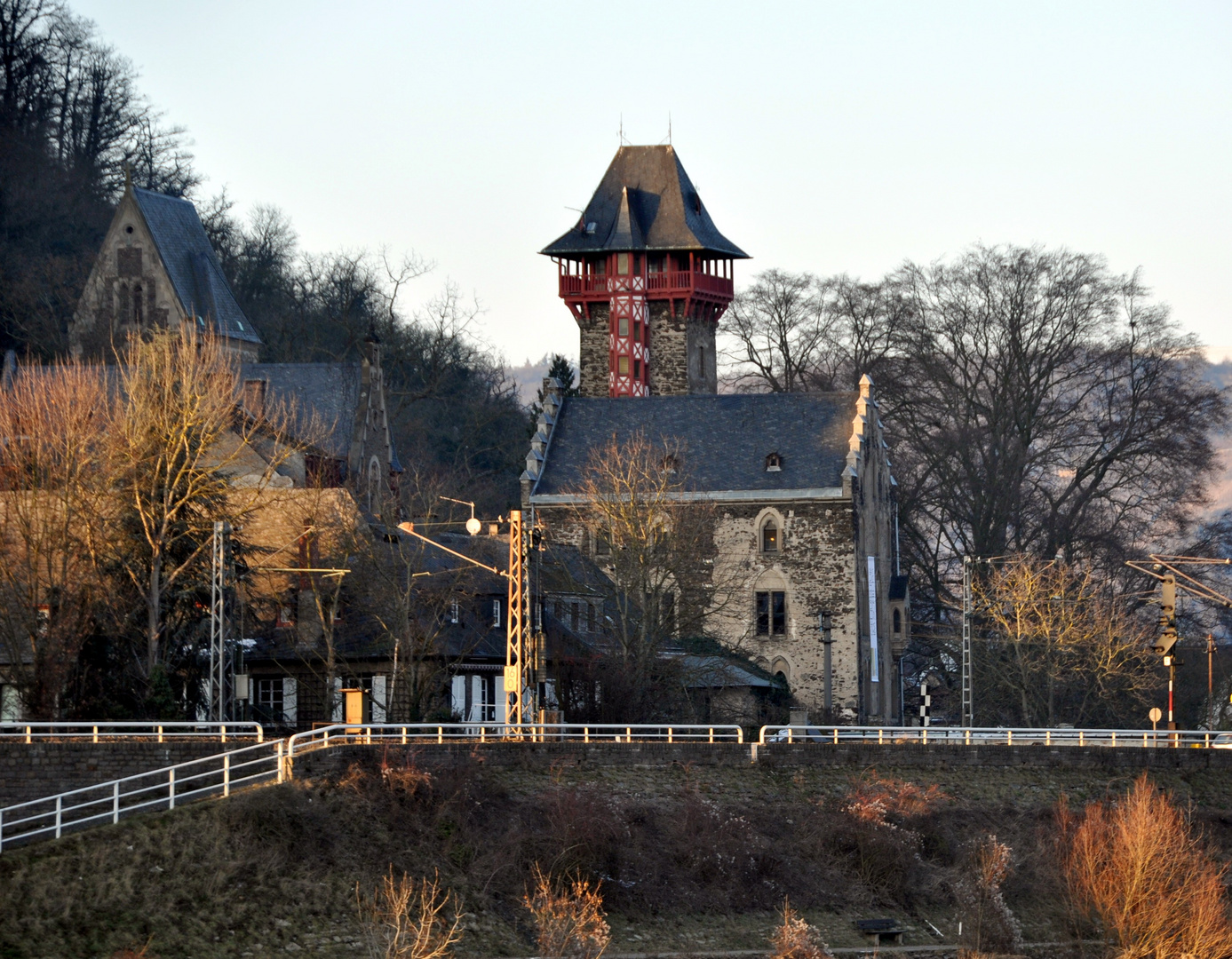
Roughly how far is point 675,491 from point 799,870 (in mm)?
21751

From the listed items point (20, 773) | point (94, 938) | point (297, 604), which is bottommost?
point (94, 938)

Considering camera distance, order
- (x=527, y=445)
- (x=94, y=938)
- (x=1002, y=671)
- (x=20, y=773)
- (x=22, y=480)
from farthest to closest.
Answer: (x=527, y=445)
(x=1002, y=671)
(x=22, y=480)
(x=20, y=773)
(x=94, y=938)

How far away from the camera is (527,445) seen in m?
91.0

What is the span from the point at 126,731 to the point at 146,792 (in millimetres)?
3861

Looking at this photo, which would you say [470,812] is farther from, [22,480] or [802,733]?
[22,480]

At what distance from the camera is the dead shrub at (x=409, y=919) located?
32.8m

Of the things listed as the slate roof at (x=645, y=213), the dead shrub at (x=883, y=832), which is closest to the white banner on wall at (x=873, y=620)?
the slate roof at (x=645, y=213)

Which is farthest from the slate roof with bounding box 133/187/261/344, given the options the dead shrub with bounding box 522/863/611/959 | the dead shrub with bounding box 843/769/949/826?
the dead shrub with bounding box 522/863/611/959

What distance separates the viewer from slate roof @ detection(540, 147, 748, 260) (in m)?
76.8

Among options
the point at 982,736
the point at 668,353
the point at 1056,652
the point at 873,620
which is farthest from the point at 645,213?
the point at 982,736

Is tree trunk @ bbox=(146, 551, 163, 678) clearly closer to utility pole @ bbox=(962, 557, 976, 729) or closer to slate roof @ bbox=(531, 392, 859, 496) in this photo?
slate roof @ bbox=(531, 392, 859, 496)

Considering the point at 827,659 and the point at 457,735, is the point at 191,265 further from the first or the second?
the point at 457,735

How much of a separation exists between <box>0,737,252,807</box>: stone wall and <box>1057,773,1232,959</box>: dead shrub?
17.2 metres

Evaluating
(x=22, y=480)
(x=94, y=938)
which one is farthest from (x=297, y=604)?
(x=94, y=938)
